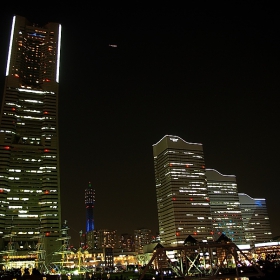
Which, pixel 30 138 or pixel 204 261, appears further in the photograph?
pixel 30 138

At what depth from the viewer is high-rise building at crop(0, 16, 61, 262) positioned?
151 m

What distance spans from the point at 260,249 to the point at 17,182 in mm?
125774

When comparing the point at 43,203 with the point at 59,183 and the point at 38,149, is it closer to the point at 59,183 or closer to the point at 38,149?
the point at 59,183

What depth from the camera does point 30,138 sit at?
170 m

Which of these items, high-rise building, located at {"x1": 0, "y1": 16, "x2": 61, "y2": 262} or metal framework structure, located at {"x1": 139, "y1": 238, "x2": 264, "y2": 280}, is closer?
metal framework structure, located at {"x1": 139, "y1": 238, "x2": 264, "y2": 280}

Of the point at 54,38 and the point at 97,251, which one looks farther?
the point at 54,38

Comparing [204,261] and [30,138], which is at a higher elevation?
[30,138]

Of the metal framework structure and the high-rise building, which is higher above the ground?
the high-rise building

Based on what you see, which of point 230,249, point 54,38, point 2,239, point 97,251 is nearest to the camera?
point 230,249

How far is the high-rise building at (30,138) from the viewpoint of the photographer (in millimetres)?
150875

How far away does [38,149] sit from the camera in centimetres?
16625

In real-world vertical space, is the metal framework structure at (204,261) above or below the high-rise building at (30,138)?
below

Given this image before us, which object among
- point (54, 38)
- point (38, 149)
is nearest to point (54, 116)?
point (38, 149)

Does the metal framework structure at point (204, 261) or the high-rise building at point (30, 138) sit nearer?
the metal framework structure at point (204, 261)
